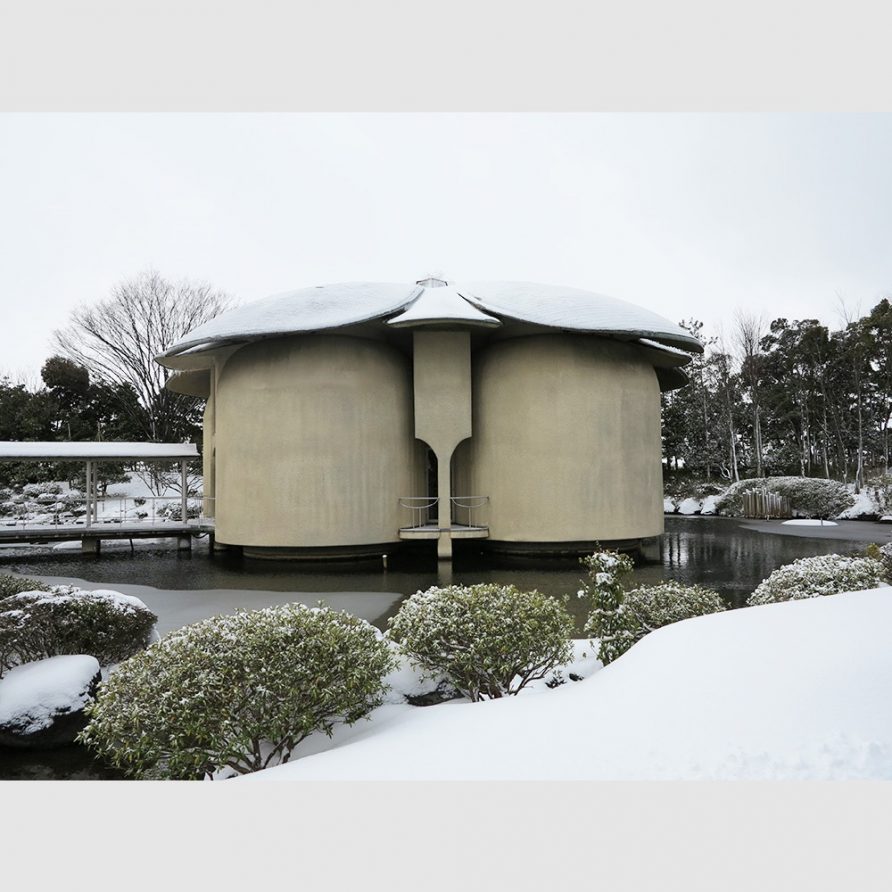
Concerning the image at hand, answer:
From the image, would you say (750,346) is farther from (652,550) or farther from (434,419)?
(434,419)

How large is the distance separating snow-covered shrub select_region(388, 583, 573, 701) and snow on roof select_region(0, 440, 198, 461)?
15.1 m

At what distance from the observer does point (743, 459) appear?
121ft

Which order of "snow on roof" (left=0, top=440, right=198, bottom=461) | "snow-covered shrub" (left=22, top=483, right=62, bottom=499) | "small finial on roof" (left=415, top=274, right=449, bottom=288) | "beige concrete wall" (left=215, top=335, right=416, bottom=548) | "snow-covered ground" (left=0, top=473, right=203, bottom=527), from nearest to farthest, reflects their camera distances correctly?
"beige concrete wall" (left=215, top=335, right=416, bottom=548)
"small finial on roof" (left=415, top=274, right=449, bottom=288)
"snow on roof" (left=0, top=440, right=198, bottom=461)
"snow-covered ground" (left=0, top=473, right=203, bottom=527)
"snow-covered shrub" (left=22, top=483, right=62, bottom=499)

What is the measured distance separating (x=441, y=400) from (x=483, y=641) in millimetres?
9573

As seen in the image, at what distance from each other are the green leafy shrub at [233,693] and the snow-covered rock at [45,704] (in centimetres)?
74

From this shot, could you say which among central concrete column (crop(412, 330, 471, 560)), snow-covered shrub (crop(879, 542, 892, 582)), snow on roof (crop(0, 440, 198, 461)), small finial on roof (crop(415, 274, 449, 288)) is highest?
small finial on roof (crop(415, 274, 449, 288))

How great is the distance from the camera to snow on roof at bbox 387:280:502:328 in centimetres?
1338

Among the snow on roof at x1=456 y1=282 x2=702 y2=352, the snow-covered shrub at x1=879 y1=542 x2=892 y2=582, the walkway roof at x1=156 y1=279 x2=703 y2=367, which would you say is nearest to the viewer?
the snow-covered shrub at x1=879 y1=542 x2=892 y2=582

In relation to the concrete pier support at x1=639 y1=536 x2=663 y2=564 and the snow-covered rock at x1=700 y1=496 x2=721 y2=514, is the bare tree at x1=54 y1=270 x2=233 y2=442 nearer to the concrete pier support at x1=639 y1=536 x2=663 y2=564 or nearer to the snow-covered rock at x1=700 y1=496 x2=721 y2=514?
the concrete pier support at x1=639 y1=536 x2=663 y2=564

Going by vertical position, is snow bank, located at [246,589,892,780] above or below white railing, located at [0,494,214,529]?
above

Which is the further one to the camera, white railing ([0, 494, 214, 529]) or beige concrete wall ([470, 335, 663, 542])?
white railing ([0, 494, 214, 529])

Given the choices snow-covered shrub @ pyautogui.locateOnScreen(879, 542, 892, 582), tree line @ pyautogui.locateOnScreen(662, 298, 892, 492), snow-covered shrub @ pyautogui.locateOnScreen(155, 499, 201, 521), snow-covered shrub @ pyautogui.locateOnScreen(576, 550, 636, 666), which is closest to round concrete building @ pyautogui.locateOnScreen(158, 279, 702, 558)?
snow-covered shrub @ pyautogui.locateOnScreen(879, 542, 892, 582)

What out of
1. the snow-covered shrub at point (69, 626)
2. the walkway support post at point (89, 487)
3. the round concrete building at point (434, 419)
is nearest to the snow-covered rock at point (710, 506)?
the round concrete building at point (434, 419)

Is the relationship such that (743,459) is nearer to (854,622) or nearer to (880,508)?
(880,508)
